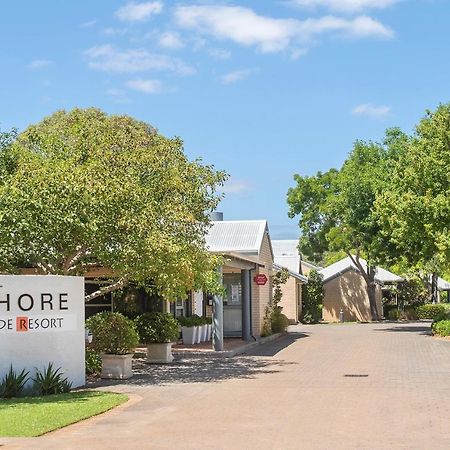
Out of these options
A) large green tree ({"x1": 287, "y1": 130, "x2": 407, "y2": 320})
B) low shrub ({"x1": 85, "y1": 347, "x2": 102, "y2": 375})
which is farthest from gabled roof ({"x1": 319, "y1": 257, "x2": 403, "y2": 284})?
low shrub ({"x1": 85, "y1": 347, "x2": 102, "y2": 375})

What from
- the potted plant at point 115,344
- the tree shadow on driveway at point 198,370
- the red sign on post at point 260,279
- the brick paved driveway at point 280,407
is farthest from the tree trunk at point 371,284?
the potted plant at point 115,344

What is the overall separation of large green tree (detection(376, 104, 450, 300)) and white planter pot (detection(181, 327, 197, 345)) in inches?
378

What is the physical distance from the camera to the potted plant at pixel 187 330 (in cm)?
2761

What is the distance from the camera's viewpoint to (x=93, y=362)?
1856 centimetres

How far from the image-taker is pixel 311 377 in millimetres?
17875

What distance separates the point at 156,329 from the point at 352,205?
21.7 m

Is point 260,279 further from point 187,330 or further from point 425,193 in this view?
point 425,193

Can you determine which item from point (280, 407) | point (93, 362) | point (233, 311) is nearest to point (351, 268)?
point (233, 311)

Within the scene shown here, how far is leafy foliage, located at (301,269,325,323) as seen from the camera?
170 feet

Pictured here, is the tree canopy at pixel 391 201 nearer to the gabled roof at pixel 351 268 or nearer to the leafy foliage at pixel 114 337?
the gabled roof at pixel 351 268

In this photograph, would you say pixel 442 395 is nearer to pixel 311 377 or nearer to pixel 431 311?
pixel 311 377

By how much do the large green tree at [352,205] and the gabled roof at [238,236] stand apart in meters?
5.35

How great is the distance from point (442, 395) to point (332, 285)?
41.4 meters

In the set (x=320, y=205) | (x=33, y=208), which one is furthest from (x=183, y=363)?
(x=320, y=205)
